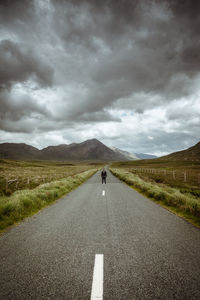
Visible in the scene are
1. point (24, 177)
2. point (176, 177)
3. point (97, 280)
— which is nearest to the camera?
point (97, 280)

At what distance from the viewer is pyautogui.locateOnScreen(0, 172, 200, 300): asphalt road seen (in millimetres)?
2520

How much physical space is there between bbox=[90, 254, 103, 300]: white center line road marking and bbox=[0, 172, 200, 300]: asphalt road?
85mm

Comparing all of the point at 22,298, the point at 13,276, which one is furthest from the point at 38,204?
the point at 22,298

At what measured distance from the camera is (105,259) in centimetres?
340

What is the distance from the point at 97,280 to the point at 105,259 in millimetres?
725

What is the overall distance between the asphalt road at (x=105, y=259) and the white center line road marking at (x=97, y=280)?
3.3 inches

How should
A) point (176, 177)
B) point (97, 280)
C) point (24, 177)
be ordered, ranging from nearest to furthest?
1. point (97, 280)
2. point (176, 177)
3. point (24, 177)

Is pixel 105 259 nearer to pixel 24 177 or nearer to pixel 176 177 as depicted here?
pixel 176 177

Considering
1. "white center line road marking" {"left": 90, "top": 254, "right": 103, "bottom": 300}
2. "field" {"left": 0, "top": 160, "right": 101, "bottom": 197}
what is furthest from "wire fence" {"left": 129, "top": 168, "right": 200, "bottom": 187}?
"white center line road marking" {"left": 90, "top": 254, "right": 103, "bottom": 300}

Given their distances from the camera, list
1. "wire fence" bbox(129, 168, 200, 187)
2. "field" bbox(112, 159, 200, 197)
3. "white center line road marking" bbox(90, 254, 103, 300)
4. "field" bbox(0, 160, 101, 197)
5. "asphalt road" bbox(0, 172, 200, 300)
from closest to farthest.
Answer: "white center line road marking" bbox(90, 254, 103, 300) < "asphalt road" bbox(0, 172, 200, 300) < "field" bbox(0, 160, 101, 197) < "field" bbox(112, 159, 200, 197) < "wire fence" bbox(129, 168, 200, 187)

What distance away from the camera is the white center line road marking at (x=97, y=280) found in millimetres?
2394

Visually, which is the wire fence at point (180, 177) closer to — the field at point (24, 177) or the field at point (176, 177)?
the field at point (176, 177)

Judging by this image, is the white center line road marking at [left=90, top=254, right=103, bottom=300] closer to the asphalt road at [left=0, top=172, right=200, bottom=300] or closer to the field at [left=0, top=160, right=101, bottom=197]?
the asphalt road at [left=0, top=172, right=200, bottom=300]

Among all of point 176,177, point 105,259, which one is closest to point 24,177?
point 105,259
